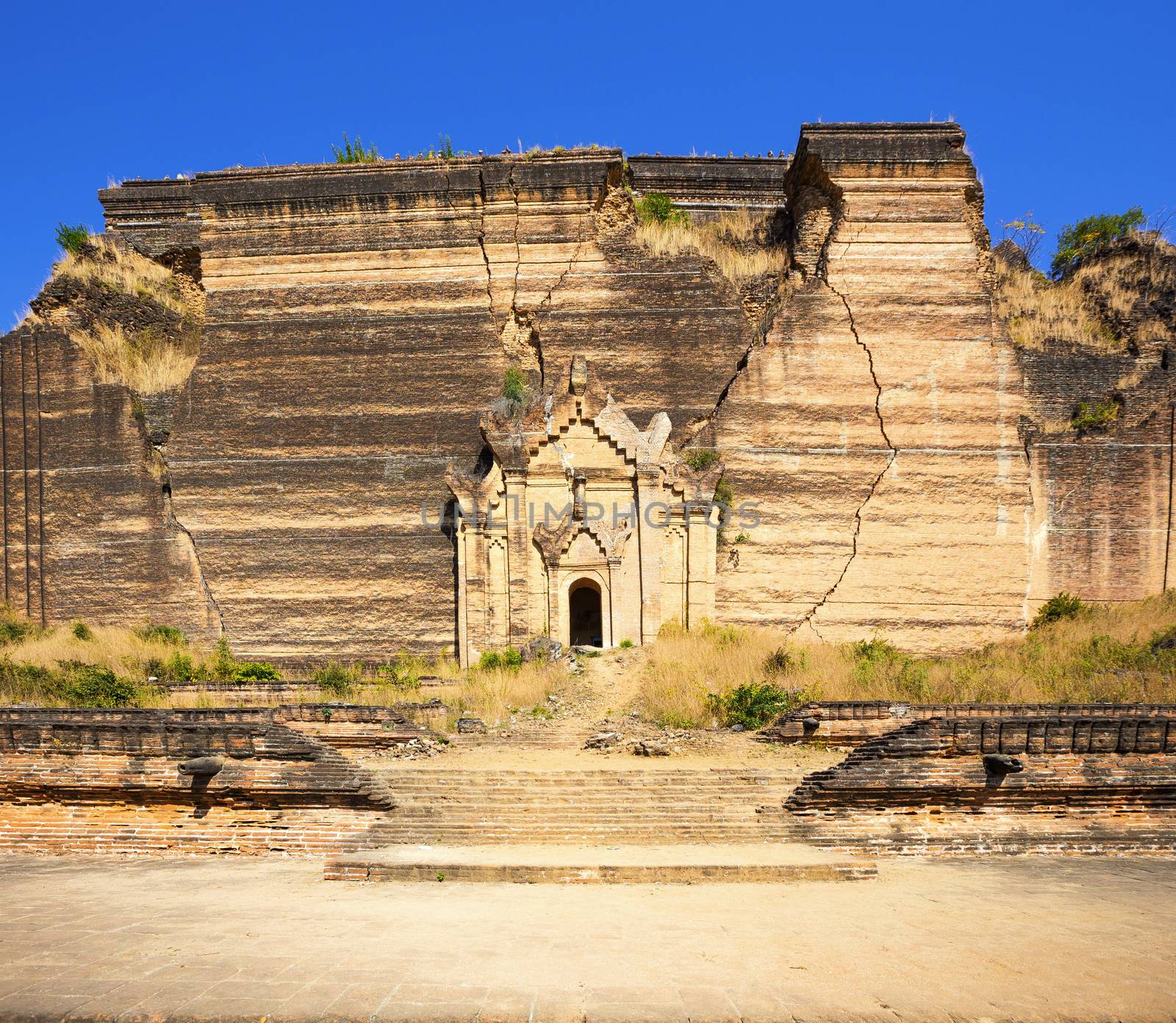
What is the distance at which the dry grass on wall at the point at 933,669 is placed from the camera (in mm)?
14008

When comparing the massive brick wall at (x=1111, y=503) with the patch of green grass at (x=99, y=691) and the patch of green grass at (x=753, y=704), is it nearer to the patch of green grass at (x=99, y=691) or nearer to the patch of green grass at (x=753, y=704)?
the patch of green grass at (x=753, y=704)

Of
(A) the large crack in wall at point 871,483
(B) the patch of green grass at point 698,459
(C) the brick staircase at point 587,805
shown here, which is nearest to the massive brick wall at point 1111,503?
(A) the large crack in wall at point 871,483

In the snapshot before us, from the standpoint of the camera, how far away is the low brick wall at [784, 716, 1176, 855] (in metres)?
9.85

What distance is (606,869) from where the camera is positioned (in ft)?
28.9

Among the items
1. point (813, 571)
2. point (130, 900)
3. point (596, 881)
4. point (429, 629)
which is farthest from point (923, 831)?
point (429, 629)

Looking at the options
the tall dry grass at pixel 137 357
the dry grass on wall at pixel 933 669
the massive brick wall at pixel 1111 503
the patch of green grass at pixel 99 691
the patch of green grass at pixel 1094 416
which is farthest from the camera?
the tall dry grass at pixel 137 357

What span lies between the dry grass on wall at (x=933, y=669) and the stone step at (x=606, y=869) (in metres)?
4.35

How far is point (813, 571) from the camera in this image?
1848 cm

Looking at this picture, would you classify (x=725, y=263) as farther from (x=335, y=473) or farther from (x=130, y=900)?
(x=130, y=900)

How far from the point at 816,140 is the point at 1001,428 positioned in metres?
6.80

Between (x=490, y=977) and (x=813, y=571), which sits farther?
(x=813, y=571)

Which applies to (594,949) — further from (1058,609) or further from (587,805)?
(1058,609)

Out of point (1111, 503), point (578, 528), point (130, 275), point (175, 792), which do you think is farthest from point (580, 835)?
point (130, 275)

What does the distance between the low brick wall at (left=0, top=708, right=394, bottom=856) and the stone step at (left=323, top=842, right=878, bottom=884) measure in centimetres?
97
